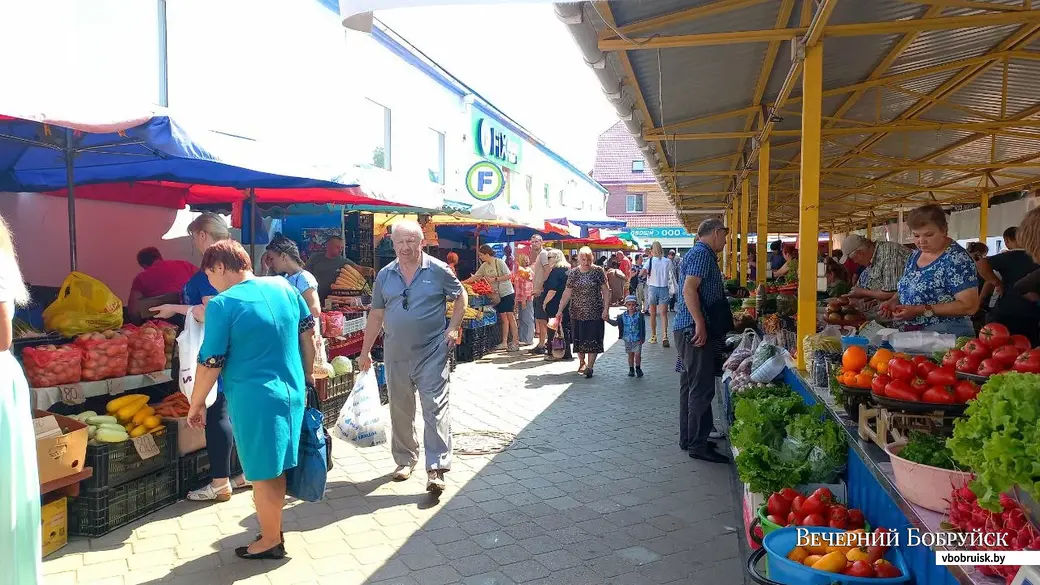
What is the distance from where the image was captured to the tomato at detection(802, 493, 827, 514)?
3.13 metres

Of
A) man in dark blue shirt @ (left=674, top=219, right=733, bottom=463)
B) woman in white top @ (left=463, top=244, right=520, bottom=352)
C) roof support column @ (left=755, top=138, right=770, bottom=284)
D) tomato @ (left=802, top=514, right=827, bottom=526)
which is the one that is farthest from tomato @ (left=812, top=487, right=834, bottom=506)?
woman in white top @ (left=463, top=244, right=520, bottom=352)

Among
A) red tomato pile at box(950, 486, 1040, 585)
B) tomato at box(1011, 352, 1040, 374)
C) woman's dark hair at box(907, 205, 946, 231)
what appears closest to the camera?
red tomato pile at box(950, 486, 1040, 585)

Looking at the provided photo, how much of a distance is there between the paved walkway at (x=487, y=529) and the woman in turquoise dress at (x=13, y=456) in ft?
4.00

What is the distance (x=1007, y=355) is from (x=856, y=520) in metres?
0.95

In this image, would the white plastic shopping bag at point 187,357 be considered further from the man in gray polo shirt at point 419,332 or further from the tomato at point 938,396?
the tomato at point 938,396

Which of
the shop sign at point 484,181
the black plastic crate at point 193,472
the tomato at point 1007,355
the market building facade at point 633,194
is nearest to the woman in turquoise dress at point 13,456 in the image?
the black plastic crate at point 193,472

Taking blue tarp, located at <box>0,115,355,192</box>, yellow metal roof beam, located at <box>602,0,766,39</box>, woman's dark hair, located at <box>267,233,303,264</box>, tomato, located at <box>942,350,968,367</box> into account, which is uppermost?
yellow metal roof beam, located at <box>602,0,766,39</box>

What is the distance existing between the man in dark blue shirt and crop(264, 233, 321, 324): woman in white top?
3.12 metres

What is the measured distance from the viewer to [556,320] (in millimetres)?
10711

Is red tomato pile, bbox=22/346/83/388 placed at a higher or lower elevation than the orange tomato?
lower

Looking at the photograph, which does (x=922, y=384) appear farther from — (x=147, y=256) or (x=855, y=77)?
(x=147, y=256)

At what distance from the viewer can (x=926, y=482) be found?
2322 mm

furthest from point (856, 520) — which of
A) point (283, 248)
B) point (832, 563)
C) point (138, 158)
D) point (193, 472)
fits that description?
point (138, 158)

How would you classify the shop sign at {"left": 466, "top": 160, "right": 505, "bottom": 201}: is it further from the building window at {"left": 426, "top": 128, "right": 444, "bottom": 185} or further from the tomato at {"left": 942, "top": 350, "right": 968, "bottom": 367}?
the tomato at {"left": 942, "top": 350, "right": 968, "bottom": 367}
